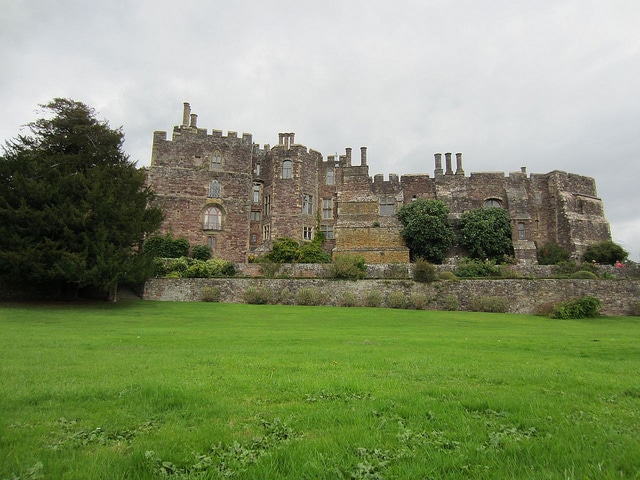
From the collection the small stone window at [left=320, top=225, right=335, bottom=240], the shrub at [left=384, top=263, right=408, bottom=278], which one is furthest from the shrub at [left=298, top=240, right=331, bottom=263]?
the shrub at [left=384, top=263, right=408, bottom=278]

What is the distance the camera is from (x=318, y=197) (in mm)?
42969

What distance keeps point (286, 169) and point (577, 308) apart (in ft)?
91.7

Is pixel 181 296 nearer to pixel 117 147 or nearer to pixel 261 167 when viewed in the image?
pixel 117 147

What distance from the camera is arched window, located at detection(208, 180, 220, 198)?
40.6 metres

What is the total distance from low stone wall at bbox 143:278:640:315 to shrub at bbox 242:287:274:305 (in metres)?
0.54

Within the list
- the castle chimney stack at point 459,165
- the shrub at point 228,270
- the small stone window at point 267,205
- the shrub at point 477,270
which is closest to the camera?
the shrub at point 477,270

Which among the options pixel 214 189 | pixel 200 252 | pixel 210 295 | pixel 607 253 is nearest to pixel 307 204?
pixel 214 189

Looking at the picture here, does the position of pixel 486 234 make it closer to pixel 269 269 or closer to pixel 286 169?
pixel 286 169

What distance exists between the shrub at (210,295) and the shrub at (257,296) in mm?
1869

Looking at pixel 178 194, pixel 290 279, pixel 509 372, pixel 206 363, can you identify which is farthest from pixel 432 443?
pixel 178 194

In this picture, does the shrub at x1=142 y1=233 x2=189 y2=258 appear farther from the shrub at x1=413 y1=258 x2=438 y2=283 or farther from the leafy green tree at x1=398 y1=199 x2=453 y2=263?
the shrub at x1=413 y1=258 x2=438 y2=283

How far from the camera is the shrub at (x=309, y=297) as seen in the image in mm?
26047

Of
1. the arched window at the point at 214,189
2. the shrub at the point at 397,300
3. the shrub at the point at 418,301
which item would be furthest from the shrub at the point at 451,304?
the arched window at the point at 214,189

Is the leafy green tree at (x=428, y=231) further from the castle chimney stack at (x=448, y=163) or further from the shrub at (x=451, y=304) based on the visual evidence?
the shrub at (x=451, y=304)
